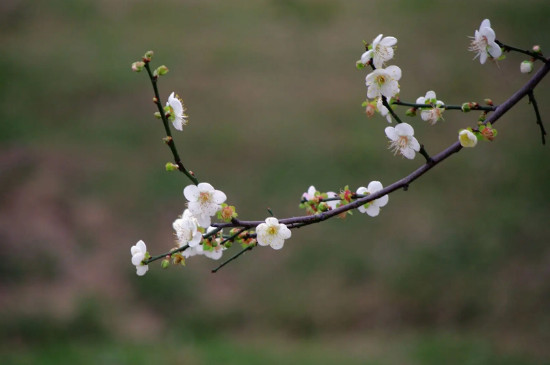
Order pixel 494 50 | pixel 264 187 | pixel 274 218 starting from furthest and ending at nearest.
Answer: pixel 264 187
pixel 494 50
pixel 274 218

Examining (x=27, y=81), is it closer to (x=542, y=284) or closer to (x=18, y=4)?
(x=18, y=4)

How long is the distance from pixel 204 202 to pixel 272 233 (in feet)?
0.36

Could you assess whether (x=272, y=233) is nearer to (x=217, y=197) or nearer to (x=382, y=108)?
(x=217, y=197)

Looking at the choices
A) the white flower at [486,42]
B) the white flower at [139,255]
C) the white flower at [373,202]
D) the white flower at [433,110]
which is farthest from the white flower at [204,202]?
the white flower at [486,42]

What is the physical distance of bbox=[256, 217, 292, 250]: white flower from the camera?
3.16 ft

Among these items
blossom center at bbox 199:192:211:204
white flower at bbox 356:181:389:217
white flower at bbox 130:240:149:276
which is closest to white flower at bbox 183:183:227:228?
blossom center at bbox 199:192:211:204

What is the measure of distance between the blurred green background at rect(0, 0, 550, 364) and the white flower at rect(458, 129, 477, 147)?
1.83 meters

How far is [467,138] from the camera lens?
0.97 meters

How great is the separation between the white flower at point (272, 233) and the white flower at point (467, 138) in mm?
288

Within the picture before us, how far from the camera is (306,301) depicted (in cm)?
295

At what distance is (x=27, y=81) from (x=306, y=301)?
1961 mm

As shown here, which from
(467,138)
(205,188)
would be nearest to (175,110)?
(205,188)

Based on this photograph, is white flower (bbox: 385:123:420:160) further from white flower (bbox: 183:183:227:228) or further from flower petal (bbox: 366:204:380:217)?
white flower (bbox: 183:183:227:228)

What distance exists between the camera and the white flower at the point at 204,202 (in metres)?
0.95
